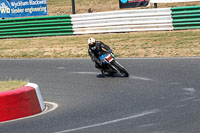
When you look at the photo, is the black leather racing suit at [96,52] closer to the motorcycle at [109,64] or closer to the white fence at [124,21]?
the motorcycle at [109,64]

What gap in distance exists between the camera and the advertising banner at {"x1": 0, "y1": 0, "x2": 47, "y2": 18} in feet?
79.8

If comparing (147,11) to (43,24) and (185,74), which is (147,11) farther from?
(185,74)

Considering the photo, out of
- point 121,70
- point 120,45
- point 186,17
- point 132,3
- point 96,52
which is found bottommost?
point 120,45

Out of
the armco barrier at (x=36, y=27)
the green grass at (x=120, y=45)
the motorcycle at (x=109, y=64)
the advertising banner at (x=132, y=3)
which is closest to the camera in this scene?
the motorcycle at (x=109, y=64)

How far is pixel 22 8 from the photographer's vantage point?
81.9 feet

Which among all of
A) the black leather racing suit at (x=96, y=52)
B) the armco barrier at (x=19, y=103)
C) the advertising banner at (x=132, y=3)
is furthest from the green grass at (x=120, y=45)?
the armco barrier at (x=19, y=103)

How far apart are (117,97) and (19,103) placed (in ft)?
7.83

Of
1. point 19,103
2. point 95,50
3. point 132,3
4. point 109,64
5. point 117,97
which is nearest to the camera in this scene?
point 19,103

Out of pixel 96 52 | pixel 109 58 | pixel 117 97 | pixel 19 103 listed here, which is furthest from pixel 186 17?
pixel 19 103

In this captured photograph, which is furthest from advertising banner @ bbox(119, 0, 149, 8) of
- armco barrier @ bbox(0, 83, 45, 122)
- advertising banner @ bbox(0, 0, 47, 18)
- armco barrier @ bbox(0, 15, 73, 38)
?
armco barrier @ bbox(0, 83, 45, 122)

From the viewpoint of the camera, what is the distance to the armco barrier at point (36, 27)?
22.8 meters

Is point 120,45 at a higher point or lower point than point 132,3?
lower

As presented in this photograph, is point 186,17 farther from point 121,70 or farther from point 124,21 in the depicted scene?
point 121,70

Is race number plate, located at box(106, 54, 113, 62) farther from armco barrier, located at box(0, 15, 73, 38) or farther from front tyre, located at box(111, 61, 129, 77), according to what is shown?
armco barrier, located at box(0, 15, 73, 38)
